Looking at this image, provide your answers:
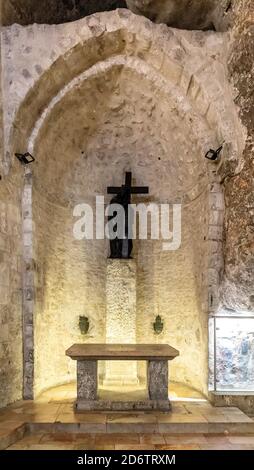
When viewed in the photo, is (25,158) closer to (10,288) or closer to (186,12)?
(10,288)

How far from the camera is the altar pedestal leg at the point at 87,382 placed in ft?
17.3

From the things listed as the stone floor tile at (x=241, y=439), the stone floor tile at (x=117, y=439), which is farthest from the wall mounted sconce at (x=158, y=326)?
the stone floor tile at (x=241, y=439)

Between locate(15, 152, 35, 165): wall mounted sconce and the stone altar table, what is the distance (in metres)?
2.87

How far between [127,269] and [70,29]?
3923 millimetres

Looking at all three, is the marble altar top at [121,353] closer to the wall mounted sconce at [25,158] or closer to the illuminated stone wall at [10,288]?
the illuminated stone wall at [10,288]

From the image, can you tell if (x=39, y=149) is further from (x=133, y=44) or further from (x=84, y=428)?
(x=84, y=428)

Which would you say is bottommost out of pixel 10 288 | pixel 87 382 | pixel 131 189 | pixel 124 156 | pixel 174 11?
pixel 87 382

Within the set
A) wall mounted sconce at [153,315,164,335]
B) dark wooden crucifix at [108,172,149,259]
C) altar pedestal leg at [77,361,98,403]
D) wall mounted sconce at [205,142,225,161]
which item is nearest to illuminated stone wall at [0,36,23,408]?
altar pedestal leg at [77,361,98,403]

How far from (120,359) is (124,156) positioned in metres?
4.03

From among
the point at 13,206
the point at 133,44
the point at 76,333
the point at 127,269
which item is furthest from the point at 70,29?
the point at 76,333

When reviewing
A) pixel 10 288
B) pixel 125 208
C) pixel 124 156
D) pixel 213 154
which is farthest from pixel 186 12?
pixel 10 288

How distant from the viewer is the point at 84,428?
4.70 m

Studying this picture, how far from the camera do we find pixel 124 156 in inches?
300
